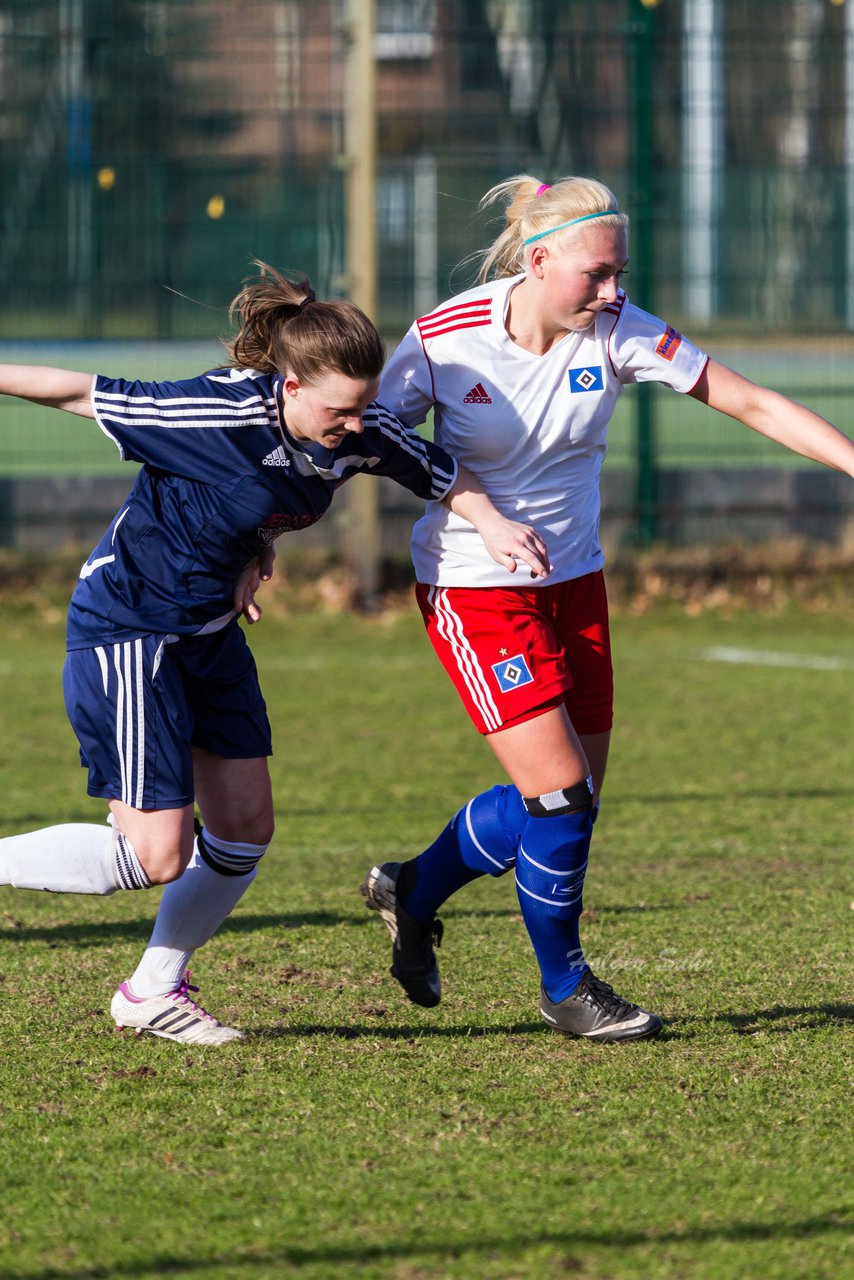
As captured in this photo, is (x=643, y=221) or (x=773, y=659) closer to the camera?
(x=773, y=659)

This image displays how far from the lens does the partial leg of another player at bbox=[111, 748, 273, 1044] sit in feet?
13.5

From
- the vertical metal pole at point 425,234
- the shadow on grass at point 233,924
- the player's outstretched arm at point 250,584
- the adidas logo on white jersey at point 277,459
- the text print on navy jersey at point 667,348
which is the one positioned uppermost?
the vertical metal pole at point 425,234

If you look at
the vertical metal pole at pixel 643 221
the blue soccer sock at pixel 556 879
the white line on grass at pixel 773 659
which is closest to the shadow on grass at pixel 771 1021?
the blue soccer sock at pixel 556 879

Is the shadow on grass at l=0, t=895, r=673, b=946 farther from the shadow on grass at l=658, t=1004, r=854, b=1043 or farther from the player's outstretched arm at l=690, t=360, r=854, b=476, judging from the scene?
the player's outstretched arm at l=690, t=360, r=854, b=476

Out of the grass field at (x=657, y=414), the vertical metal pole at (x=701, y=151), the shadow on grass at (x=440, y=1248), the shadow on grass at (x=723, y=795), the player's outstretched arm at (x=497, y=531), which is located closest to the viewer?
the shadow on grass at (x=440, y=1248)

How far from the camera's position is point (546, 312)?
4.07m

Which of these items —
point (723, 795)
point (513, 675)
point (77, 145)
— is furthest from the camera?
point (77, 145)

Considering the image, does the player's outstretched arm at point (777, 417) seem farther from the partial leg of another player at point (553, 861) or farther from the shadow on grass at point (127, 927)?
the shadow on grass at point (127, 927)

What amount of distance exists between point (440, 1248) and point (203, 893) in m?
1.43

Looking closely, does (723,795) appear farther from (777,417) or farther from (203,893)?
(203,893)

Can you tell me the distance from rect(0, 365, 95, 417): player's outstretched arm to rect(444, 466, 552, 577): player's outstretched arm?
85 centimetres

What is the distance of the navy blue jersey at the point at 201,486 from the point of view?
12.4 feet

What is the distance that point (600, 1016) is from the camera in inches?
162

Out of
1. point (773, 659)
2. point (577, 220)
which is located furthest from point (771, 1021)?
point (773, 659)
